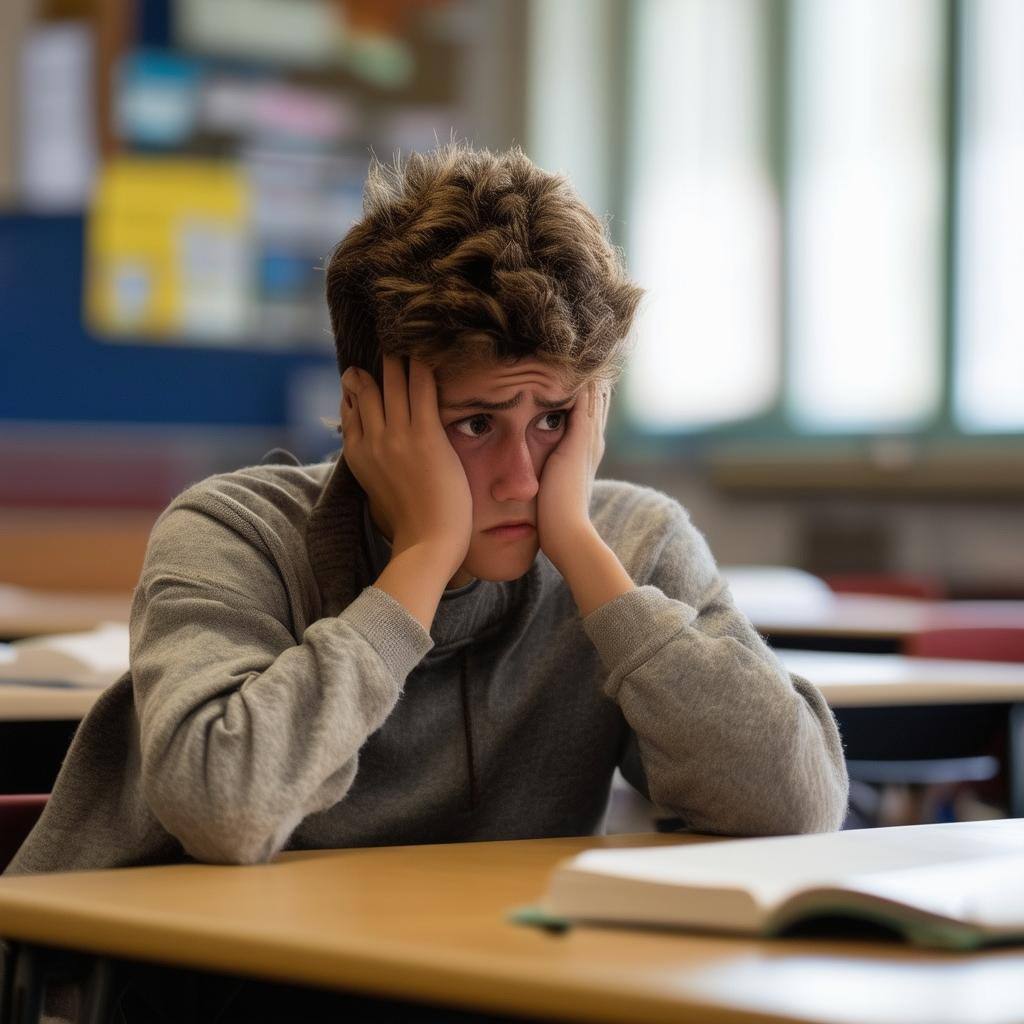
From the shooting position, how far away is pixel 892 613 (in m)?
3.41

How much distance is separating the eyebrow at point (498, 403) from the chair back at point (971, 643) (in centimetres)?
158

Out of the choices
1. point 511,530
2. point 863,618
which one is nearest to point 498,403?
point 511,530

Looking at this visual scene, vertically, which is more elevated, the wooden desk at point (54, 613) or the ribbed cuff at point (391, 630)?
the ribbed cuff at point (391, 630)

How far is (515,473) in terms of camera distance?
1.49m

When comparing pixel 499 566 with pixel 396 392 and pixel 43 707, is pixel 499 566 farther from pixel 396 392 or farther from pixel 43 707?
pixel 43 707

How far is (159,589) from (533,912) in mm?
532

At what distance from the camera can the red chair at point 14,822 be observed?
Result: 144 cm

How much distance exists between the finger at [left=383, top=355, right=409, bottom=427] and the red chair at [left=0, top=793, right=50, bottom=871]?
45 centimetres

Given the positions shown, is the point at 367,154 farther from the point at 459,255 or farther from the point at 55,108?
the point at 459,255

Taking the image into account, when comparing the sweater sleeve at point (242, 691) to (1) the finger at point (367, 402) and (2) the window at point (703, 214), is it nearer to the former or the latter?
(1) the finger at point (367, 402)

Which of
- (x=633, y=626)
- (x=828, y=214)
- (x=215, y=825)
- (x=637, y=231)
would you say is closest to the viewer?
(x=215, y=825)

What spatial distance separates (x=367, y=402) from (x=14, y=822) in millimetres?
478

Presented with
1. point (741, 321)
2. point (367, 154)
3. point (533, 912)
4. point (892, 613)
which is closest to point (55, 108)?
point (367, 154)

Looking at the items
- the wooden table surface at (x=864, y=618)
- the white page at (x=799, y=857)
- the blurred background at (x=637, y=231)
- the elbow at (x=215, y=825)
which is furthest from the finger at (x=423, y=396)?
the blurred background at (x=637, y=231)
